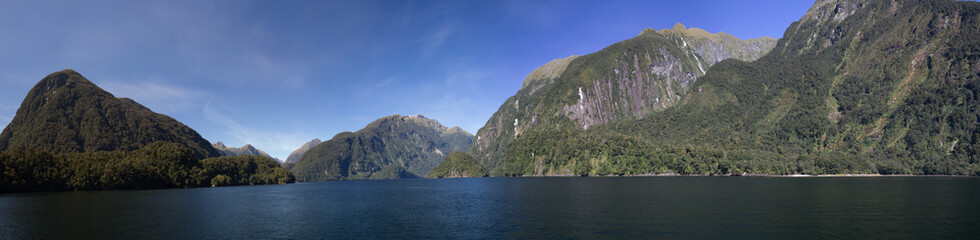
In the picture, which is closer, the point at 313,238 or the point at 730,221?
the point at 313,238

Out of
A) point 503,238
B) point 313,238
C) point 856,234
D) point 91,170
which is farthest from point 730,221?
point 91,170

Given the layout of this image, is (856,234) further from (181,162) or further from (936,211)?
(181,162)

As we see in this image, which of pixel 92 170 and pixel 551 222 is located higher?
pixel 92 170

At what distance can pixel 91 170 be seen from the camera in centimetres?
15288

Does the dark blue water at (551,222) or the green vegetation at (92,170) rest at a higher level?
the green vegetation at (92,170)

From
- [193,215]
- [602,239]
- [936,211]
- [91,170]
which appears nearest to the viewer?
[602,239]

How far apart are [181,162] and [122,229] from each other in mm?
175269

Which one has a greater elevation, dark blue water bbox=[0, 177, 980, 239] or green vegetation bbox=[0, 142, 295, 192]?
green vegetation bbox=[0, 142, 295, 192]

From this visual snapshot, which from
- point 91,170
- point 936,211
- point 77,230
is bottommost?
point 936,211

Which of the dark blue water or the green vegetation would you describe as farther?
the green vegetation

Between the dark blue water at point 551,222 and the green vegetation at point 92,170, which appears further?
the green vegetation at point 92,170

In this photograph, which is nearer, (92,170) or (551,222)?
(551,222)

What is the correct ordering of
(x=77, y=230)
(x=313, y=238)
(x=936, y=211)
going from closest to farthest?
(x=313, y=238)
(x=77, y=230)
(x=936, y=211)

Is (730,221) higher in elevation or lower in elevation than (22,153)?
lower
